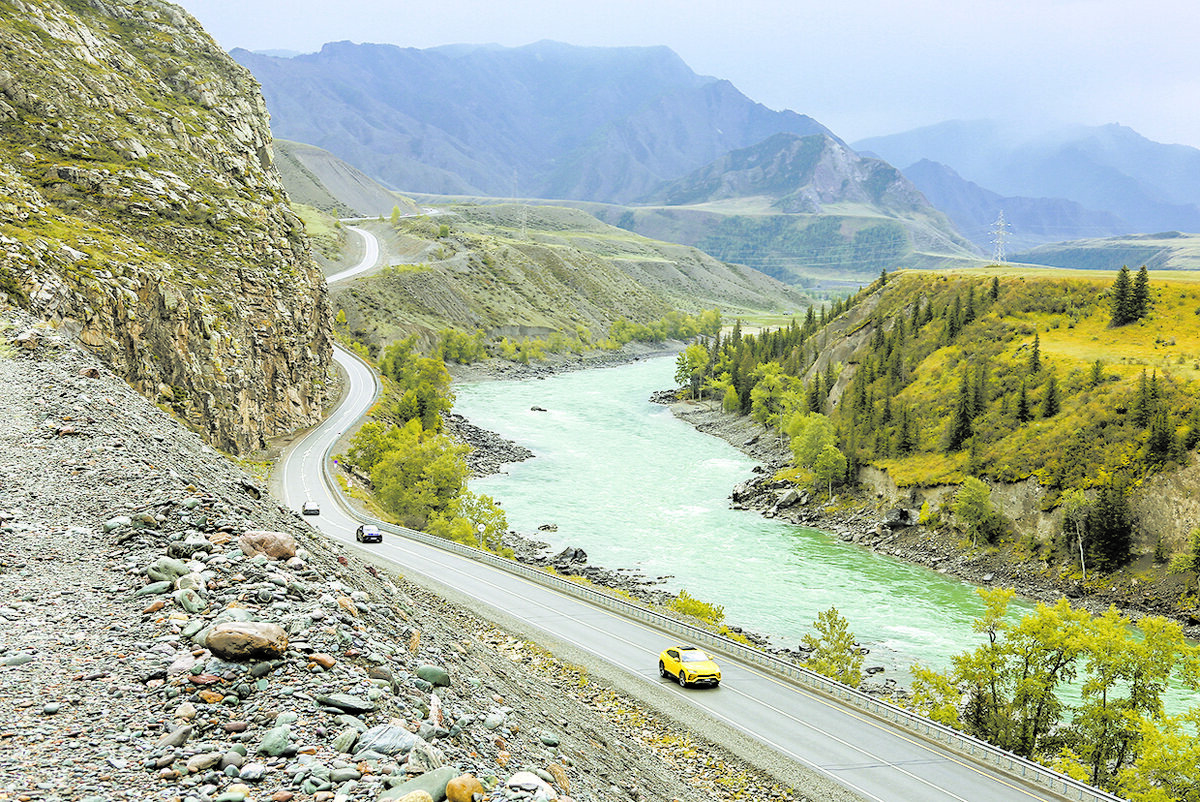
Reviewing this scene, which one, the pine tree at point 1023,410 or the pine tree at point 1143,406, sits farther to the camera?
the pine tree at point 1023,410

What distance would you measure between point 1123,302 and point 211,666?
84562 millimetres

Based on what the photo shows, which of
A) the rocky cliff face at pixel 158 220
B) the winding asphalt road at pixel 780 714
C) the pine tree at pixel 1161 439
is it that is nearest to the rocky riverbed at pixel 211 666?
the winding asphalt road at pixel 780 714

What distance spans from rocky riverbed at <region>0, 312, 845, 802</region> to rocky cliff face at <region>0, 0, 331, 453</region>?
22.3m

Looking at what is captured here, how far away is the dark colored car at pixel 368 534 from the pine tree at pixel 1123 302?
7046 cm

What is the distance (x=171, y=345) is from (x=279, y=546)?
43.2 metres

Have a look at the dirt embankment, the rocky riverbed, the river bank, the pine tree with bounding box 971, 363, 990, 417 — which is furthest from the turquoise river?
the rocky riverbed

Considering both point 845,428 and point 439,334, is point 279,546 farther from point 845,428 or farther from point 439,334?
point 439,334

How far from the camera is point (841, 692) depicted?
27.6m

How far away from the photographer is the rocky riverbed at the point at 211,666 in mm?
8789

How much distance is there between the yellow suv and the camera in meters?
27.5

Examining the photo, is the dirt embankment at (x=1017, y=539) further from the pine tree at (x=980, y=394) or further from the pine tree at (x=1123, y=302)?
the pine tree at (x=1123, y=302)

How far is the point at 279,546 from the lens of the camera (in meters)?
13.5

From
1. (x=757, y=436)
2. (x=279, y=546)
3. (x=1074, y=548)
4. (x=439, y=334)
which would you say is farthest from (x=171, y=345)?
(x=439, y=334)

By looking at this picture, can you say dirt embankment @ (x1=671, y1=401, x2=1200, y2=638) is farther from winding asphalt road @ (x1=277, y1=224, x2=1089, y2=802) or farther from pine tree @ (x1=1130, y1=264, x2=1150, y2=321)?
winding asphalt road @ (x1=277, y1=224, x2=1089, y2=802)
